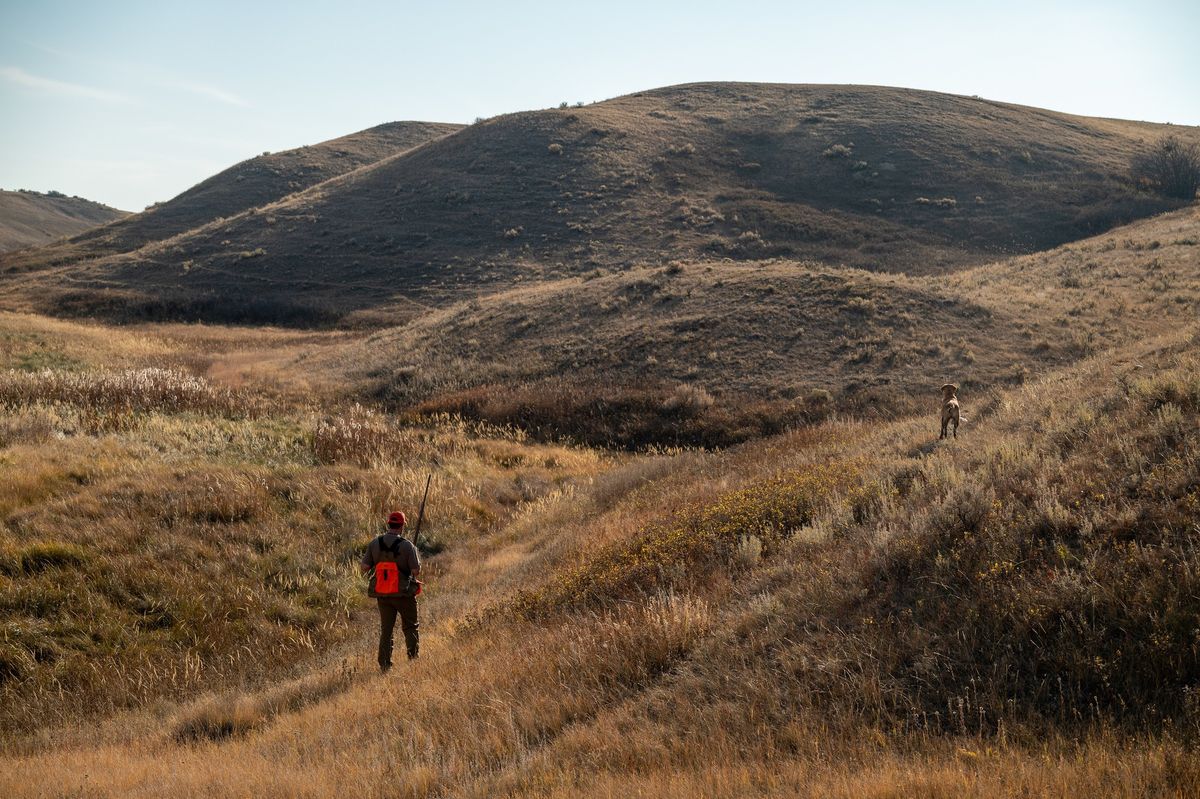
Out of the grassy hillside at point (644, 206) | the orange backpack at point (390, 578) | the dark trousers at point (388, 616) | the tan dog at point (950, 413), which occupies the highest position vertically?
the grassy hillside at point (644, 206)

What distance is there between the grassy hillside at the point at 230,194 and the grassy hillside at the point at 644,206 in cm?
1153

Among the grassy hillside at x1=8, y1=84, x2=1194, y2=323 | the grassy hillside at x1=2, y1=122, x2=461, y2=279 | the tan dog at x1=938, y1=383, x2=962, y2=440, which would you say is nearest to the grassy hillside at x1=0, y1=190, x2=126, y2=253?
the grassy hillside at x1=2, y1=122, x2=461, y2=279

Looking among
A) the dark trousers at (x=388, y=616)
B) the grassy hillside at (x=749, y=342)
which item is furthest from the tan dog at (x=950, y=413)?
the grassy hillside at (x=749, y=342)

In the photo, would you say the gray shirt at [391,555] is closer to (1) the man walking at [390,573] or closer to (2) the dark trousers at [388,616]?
(1) the man walking at [390,573]

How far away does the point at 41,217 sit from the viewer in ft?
525

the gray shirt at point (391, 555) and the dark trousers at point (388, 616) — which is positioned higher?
the gray shirt at point (391, 555)

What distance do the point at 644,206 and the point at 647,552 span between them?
5155 centimetres

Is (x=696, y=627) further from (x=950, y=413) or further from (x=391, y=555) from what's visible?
(x=950, y=413)

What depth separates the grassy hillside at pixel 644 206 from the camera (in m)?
51.1

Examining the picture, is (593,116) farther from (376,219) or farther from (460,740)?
(460,740)

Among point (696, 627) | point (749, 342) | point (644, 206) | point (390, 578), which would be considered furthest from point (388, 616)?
point (644, 206)

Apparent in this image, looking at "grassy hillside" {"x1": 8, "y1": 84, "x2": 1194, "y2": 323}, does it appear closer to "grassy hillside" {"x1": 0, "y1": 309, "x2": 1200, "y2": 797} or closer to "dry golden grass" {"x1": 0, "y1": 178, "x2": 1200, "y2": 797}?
"dry golden grass" {"x1": 0, "y1": 178, "x2": 1200, "y2": 797}

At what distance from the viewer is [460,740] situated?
5391 mm

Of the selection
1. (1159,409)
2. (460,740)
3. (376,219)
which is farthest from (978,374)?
(376,219)
